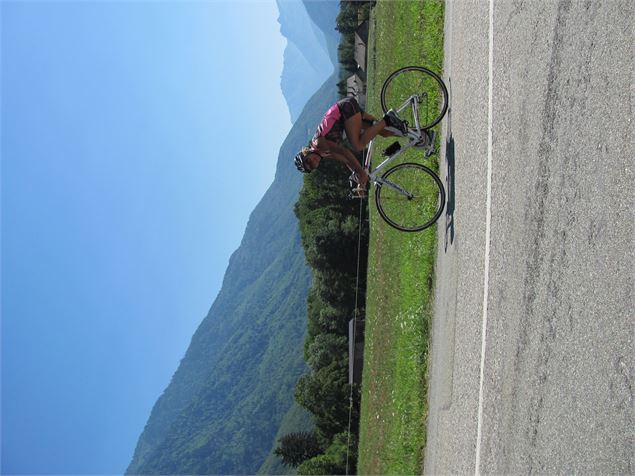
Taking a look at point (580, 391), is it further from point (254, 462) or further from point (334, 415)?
point (254, 462)

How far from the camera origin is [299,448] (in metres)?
42.8

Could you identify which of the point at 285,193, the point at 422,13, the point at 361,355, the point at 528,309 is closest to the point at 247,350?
the point at 285,193

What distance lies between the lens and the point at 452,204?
11.2m

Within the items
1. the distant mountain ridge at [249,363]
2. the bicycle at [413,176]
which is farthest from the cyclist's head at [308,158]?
the distant mountain ridge at [249,363]

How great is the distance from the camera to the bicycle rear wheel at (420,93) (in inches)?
472

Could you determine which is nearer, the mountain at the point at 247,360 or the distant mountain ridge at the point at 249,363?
the distant mountain ridge at the point at 249,363

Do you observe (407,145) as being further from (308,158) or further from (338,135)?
(308,158)

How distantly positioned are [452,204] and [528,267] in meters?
3.57

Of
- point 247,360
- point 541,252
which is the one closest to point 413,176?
point 541,252

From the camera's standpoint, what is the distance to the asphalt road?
606cm

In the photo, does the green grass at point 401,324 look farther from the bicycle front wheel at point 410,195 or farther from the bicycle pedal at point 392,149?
the bicycle pedal at point 392,149

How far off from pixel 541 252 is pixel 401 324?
7.05m

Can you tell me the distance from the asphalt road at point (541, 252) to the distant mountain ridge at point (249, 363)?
155 feet

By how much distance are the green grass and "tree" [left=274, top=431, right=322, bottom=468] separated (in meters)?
22.4
